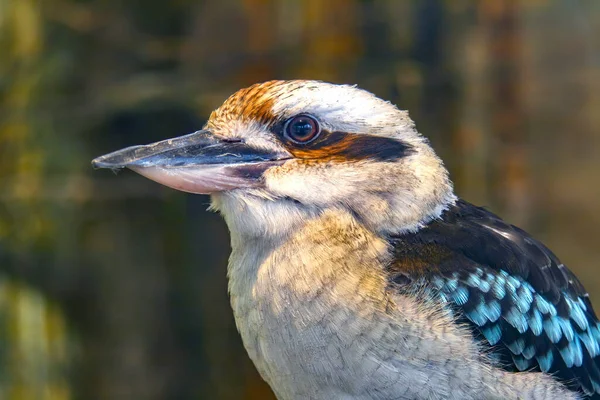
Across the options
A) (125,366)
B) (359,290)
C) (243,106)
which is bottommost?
(125,366)

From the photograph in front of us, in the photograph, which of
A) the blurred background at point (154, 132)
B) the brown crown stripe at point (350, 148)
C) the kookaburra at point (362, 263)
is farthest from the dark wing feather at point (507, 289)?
the blurred background at point (154, 132)

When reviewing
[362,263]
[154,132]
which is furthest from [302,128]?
[154,132]

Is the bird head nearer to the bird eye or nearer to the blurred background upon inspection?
the bird eye

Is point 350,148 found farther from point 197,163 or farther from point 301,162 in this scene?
point 197,163

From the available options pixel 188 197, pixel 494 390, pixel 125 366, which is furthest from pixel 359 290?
pixel 125 366

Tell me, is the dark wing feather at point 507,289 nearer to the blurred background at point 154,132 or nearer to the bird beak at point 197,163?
the bird beak at point 197,163

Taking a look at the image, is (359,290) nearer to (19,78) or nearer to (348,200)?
(348,200)
